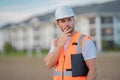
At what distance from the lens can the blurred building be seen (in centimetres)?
1647

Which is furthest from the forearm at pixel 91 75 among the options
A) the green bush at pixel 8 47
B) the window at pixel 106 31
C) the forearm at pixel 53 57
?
the window at pixel 106 31

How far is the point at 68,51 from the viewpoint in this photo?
189 centimetres

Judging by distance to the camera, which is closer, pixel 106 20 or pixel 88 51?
pixel 88 51

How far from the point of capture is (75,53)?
1869 millimetres

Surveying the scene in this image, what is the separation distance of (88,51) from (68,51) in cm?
11

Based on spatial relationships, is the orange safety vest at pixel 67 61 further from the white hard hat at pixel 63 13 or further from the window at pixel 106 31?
the window at pixel 106 31

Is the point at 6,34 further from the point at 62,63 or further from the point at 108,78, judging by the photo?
the point at 62,63

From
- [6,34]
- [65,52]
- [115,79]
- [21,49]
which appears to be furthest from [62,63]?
[6,34]

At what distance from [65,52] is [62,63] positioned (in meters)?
0.06

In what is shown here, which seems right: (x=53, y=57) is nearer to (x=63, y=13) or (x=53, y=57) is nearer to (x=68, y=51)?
(x=68, y=51)

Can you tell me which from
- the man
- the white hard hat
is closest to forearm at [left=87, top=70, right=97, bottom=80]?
the man

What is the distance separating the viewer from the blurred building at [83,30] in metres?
16.5

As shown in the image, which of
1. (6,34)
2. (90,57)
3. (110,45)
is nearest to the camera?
(90,57)

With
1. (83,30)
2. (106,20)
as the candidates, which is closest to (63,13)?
(83,30)
